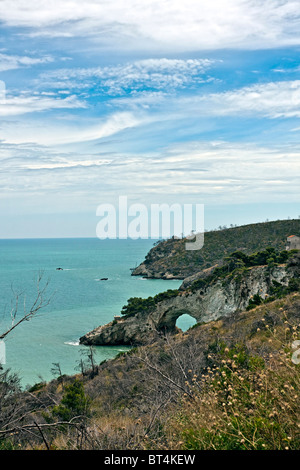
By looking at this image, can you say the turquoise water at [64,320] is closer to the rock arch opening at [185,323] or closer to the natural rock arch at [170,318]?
the rock arch opening at [185,323]

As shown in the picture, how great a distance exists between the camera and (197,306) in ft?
135

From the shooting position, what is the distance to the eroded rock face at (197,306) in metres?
36.1

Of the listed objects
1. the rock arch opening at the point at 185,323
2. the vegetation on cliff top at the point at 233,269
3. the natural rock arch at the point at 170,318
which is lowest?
the rock arch opening at the point at 185,323

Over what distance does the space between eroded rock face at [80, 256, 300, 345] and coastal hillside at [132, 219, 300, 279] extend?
52.3 metres

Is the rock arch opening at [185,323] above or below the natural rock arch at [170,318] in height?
below

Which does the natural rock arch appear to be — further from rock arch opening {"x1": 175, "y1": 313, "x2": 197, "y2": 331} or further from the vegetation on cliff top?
rock arch opening {"x1": 175, "y1": 313, "x2": 197, "y2": 331}

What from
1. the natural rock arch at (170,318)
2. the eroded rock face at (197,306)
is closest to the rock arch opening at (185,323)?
the natural rock arch at (170,318)

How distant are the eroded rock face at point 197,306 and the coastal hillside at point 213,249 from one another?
5233 centimetres

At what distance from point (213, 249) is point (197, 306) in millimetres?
64567

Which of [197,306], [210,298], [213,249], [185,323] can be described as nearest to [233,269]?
[210,298]

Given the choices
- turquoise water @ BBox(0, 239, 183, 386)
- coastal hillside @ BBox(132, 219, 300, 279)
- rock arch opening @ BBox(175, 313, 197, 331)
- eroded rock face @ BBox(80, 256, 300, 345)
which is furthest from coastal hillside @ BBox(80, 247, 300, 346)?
coastal hillside @ BBox(132, 219, 300, 279)

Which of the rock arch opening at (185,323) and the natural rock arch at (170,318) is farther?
the rock arch opening at (185,323)

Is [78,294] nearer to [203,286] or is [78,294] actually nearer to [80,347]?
[80,347]

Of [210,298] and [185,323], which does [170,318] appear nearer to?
[210,298]
